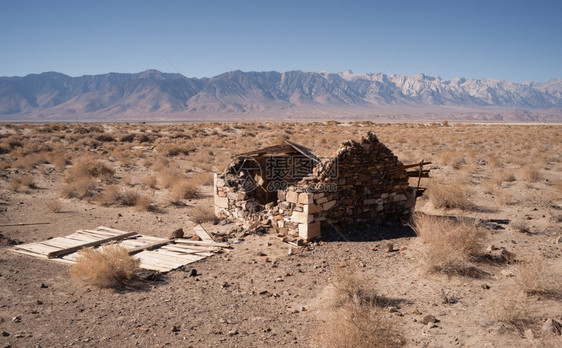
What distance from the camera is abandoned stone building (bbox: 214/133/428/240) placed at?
28.4 feet

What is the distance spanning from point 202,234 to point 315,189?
3.23 metres

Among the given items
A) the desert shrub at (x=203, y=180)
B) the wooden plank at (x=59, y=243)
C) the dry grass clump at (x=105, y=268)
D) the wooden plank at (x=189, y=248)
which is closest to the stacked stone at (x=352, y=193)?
the wooden plank at (x=189, y=248)

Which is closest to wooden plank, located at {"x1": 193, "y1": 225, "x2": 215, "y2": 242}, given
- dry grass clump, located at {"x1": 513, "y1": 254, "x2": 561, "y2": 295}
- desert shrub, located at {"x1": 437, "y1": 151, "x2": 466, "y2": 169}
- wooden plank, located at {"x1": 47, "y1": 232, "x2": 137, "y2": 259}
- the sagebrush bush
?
wooden plank, located at {"x1": 47, "y1": 232, "x2": 137, "y2": 259}

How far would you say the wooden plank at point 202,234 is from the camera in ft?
30.2

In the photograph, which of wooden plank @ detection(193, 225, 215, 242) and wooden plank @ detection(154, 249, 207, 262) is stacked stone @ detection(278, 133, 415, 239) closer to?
wooden plank @ detection(193, 225, 215, 242)

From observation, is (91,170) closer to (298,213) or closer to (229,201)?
(229,201)

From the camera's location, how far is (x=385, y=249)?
8125 mm

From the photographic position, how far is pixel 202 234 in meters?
9.52

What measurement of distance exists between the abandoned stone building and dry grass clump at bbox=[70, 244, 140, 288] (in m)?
3.53

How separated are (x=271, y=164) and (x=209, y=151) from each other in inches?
573

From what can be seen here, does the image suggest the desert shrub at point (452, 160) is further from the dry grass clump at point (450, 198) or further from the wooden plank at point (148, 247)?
the wooden plank at point (148, 247)

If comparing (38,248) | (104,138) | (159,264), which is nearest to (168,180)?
(38,248)

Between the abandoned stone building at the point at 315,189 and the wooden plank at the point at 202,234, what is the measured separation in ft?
3.41

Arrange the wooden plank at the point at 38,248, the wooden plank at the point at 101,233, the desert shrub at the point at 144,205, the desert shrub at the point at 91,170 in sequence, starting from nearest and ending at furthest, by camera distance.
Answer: the wooden plank at the point at 38,248 < the wooden plank at the point at 101,233 < the desert shrub at the point at 144,205 < the desert shrub at the point at 91,170
